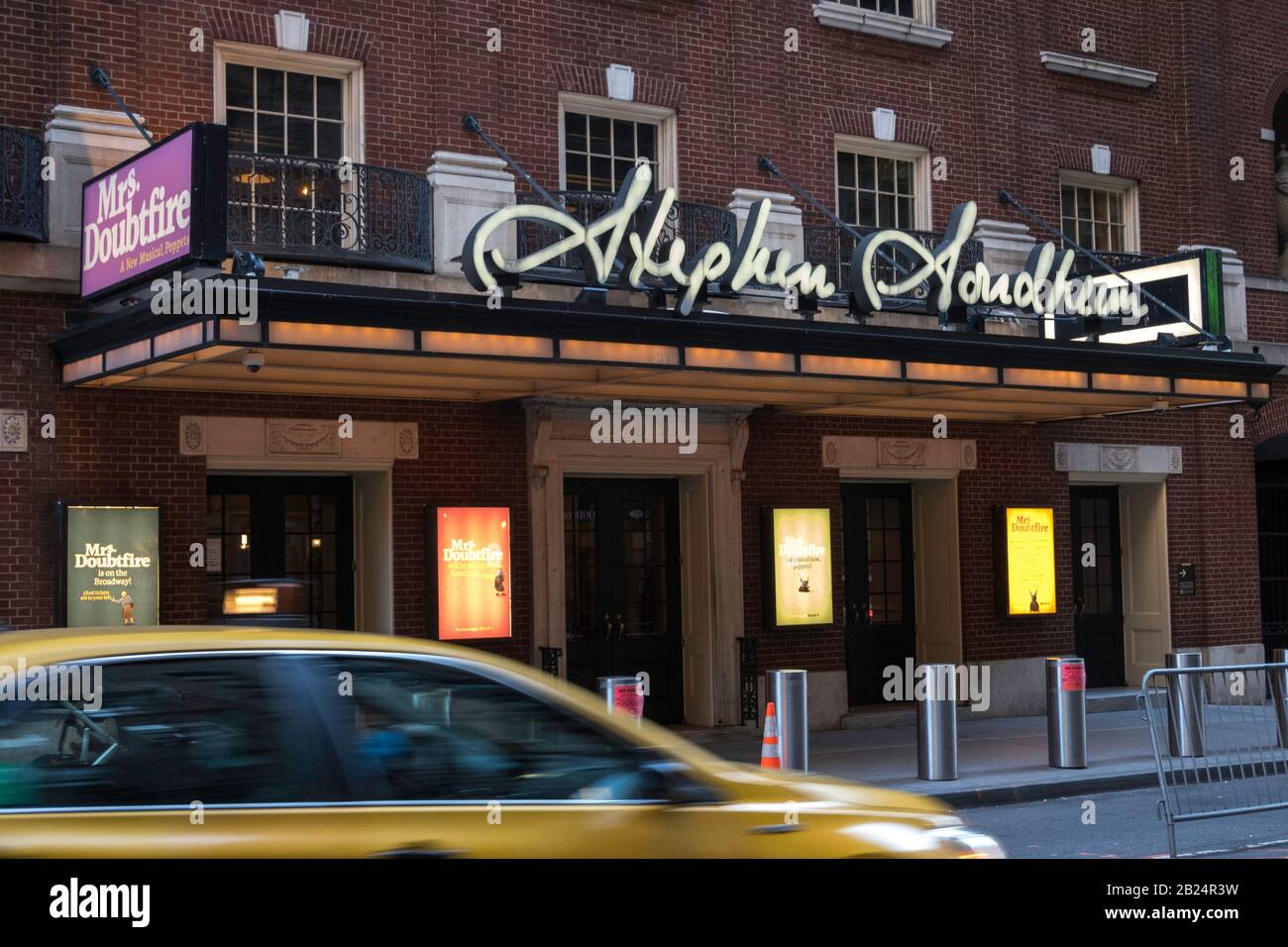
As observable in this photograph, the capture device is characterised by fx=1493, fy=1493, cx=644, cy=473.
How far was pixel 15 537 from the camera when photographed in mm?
12586

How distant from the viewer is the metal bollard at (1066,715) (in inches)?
539

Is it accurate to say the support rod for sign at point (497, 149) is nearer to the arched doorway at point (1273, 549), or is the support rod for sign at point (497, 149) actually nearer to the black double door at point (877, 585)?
the black double door at point (877, 585)

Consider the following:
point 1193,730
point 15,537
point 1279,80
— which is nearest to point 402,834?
point 1193,730

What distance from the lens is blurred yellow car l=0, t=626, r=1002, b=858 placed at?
4227 mm

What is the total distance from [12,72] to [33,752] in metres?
A: 10.3

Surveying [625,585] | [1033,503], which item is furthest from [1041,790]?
[1033,503]

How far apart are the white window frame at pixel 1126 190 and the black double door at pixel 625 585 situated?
24.4ft

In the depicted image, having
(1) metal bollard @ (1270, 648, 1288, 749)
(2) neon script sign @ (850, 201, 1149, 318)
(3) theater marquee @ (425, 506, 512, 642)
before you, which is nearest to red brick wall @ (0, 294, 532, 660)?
(3) theater marquee @ (425, 506, 512, 642)

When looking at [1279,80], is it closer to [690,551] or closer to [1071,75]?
[1071,75]

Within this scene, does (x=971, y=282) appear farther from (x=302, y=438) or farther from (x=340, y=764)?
(x=340, y=764)

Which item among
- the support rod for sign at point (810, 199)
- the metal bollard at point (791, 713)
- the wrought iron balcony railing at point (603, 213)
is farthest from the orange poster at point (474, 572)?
the support rod for sign at point (810, 199)

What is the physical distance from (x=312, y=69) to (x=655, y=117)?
3.94 metres

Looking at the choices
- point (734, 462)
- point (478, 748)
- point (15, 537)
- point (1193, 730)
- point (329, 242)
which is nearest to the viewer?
point (478, 748)

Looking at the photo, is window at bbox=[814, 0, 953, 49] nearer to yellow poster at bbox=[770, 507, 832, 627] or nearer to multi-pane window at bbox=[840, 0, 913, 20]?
multi-pane window at bbox=[840, 0, 913, 20]
